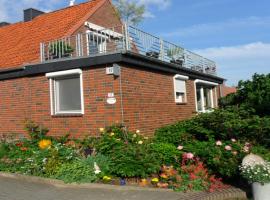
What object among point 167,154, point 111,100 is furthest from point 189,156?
point 111,100

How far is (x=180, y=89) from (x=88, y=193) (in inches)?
290

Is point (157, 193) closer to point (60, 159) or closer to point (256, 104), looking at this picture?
point (60, 159)

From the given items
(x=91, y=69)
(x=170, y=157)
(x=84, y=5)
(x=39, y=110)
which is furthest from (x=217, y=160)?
(x=84, y=5)

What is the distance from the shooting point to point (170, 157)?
8766 millimetres

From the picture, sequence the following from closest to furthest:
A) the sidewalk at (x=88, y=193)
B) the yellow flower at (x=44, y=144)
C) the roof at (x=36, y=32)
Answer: the sidewalk at (x=88, y=193), the yellow flower at (x=44, y=144), the roof at (x=36, y=32)

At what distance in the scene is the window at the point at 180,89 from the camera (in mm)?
13539

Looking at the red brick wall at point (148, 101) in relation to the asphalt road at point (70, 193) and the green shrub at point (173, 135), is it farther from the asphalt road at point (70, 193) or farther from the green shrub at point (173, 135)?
the asphalt road at point (70, 193)

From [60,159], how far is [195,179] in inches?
132

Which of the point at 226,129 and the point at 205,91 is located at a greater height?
the point at 205,91

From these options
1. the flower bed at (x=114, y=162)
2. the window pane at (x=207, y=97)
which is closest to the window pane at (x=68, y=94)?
Answer: the flower bed at (x=114, y=162)

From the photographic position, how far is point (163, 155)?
876 cm

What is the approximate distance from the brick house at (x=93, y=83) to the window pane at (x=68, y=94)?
0.10 ft

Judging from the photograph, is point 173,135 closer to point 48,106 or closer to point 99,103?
point 99,103

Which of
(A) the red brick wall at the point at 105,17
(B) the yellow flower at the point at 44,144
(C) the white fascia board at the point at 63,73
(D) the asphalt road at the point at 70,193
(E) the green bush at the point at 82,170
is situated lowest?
(D) the asphalt road at the point at 70,193
